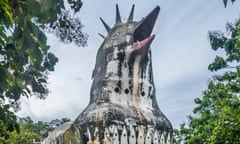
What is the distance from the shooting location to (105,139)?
13555 mm

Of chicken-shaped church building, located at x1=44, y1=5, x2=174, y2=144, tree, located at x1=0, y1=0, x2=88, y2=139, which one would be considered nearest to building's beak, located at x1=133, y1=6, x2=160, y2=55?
chicken-shaped church building, located at x1=44, y1=5, x2=174, y2=144

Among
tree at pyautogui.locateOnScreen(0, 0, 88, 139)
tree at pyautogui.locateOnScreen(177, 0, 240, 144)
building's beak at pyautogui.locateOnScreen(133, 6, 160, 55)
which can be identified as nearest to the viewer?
tree at pyautogui.locateOnScreen(0, 0, 88, 139)

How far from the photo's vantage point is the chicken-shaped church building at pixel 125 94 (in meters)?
13.8

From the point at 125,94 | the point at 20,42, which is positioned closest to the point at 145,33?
the point at 125,94

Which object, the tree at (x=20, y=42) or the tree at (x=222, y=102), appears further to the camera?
the tree at (x=222, y=102)

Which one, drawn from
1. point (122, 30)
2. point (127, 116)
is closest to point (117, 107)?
point (127, 116)

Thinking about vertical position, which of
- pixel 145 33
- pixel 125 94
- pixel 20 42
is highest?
pixel 145 33

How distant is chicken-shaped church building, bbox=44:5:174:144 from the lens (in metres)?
13.8

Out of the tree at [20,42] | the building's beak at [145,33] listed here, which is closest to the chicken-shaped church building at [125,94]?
the building's beak at [145,33]

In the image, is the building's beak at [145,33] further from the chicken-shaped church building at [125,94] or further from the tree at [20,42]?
the tree at [20,42]

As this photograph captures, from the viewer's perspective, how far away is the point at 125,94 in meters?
15.1

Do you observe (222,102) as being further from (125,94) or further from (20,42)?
(20,42)

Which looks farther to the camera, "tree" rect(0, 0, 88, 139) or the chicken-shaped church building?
the chicken-shaped church building

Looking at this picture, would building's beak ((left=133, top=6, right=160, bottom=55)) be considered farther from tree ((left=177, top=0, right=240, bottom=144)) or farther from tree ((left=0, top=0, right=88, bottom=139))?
tree ((left=0, top=0, right=88, bottom=139))
